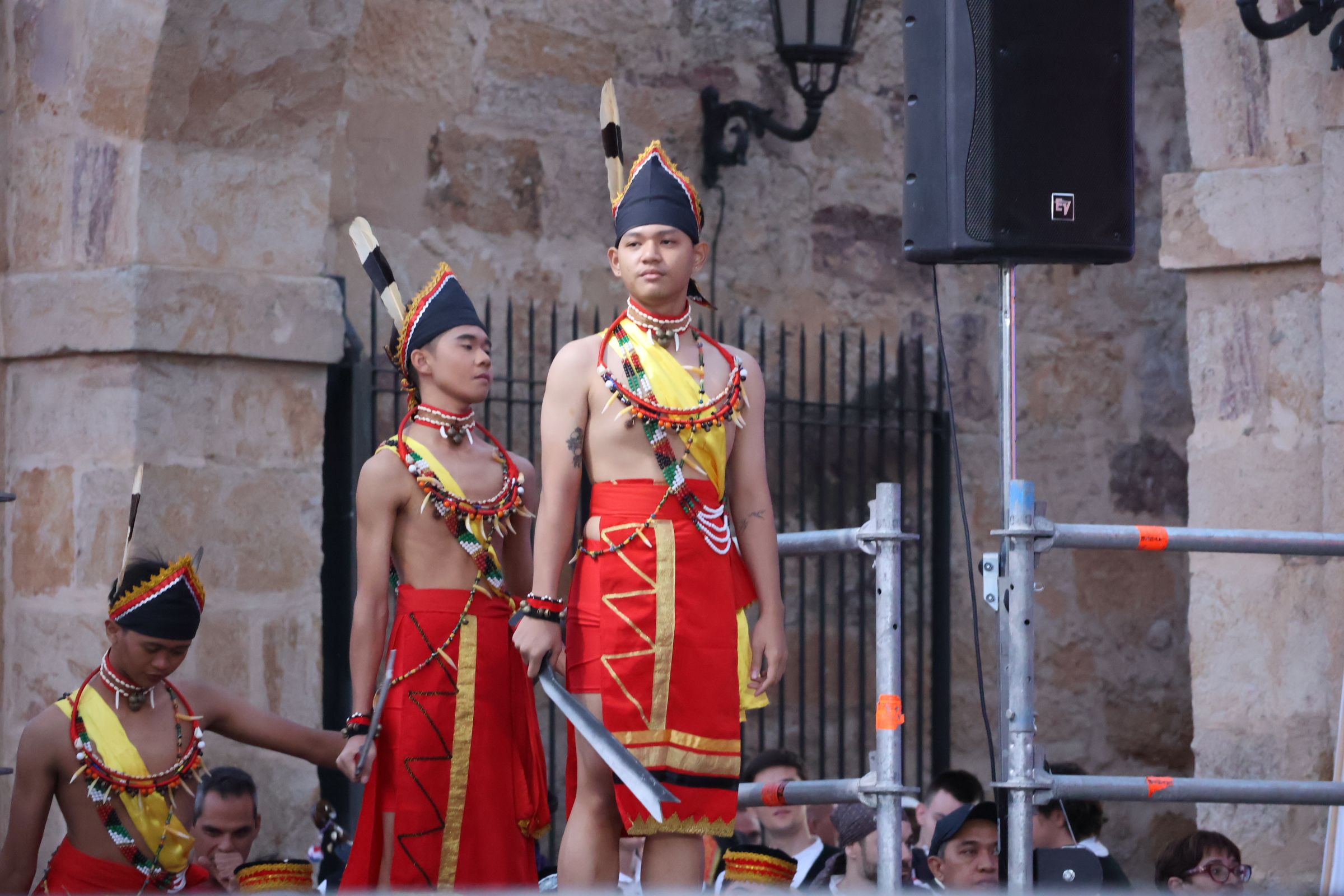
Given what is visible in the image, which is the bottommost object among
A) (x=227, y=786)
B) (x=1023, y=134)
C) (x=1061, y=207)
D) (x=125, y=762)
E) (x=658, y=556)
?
(x=227, y=786)

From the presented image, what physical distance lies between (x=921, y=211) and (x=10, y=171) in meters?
2.78

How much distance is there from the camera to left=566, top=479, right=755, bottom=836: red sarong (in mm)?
3730

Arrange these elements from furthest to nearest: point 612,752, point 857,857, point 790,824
Answer: 1. point 790,824
2. point 857,857
3. point 612,752

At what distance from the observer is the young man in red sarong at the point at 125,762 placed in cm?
440

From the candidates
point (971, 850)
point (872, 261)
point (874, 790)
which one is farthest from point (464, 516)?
point (872, 261)

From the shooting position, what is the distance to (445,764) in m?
4.30

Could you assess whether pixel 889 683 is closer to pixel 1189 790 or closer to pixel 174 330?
pixel 1189 790

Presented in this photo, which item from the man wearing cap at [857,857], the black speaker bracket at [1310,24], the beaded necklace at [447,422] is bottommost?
the man wearing cap at [857,857]

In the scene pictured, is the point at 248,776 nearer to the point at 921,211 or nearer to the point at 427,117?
the point at 921,211

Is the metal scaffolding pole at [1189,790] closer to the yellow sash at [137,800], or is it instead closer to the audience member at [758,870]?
the audience member at [758,870]

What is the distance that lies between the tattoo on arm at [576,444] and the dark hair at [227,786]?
1724 mm

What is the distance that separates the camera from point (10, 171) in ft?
18.6

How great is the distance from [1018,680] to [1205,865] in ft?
4.82

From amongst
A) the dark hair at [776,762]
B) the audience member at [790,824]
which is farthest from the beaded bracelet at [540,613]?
the dark hair at [776,762]
